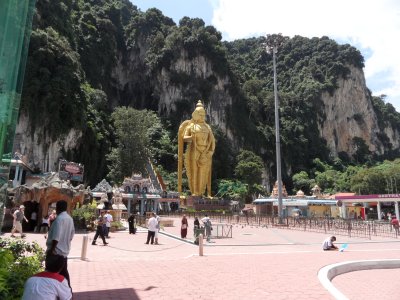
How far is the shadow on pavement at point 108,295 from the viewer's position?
18.0 feet

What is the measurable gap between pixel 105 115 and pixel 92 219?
3349 cm

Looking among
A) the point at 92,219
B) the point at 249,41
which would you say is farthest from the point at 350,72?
the point at 92,219

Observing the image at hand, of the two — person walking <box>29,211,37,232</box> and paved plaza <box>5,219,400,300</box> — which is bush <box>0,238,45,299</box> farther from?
person walking <box>29,211,37,232</box>

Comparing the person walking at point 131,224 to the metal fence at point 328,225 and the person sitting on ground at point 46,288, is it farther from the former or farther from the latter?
the person sitting on ground at point 46,288

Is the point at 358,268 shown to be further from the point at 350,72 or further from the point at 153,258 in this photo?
the point at 350,72

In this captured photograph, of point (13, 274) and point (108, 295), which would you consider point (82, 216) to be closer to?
point (108, 295)

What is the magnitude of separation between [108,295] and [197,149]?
33232 millimetres

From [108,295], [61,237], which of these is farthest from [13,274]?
[108,295]

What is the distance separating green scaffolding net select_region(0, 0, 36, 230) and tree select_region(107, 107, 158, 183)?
38.1 metres

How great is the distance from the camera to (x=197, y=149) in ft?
127

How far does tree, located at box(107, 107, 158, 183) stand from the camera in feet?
137

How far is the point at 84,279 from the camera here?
677 centimetres

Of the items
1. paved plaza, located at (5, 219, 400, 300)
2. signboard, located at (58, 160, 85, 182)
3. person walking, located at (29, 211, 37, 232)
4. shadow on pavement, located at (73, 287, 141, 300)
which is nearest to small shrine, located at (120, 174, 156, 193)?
signboard, located at (58, 160, 85, 182)

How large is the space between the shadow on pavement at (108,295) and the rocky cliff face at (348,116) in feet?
263
